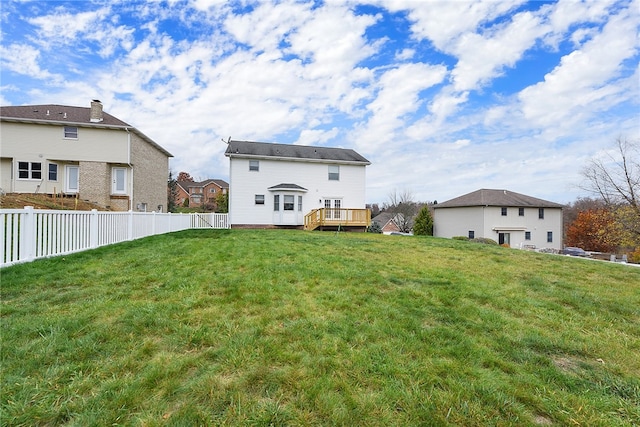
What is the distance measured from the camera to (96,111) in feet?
62.5

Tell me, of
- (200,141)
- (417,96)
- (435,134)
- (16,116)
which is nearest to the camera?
(417,96)

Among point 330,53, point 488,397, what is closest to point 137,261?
point 488,397

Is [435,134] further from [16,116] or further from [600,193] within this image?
[16,116]

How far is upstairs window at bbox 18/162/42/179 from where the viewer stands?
18.4 metres

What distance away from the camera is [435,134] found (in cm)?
1995

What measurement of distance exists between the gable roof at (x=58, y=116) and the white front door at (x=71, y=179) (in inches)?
116

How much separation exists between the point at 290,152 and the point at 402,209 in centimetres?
3203

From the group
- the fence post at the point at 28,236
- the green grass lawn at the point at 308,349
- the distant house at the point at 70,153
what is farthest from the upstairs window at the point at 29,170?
the green grass lawn at the point at 308,349

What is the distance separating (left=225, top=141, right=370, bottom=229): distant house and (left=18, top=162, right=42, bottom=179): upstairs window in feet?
39.5

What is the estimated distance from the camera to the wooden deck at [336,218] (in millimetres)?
18391

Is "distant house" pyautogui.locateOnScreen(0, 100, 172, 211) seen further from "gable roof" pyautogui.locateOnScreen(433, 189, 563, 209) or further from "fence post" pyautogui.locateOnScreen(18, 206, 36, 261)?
"gable roof" pyautogui.locateOnScreen(433, 189, 563, 209)

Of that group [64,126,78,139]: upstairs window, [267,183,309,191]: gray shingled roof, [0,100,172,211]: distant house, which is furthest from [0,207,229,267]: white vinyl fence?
[64,126,78,139]: upstairs window

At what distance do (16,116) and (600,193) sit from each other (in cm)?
4333

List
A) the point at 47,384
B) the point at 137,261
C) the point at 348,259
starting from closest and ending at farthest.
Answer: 1. the point at 47,384
2. the point at 137,261
3. the point at 348,259
